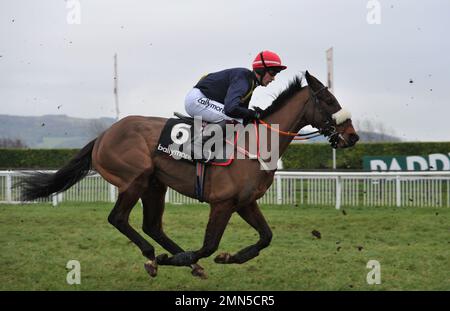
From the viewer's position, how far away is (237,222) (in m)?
10.1

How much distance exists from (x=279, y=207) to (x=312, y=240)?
3.82 meters

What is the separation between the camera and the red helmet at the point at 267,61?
17.2ft

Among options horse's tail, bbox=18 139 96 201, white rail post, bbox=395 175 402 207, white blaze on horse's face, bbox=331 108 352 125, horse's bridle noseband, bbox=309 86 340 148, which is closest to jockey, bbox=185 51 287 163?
horse's bridle noseband, bbox=309 86 340 148

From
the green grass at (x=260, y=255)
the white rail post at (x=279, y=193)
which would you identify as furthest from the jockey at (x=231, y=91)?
the white rail post at (x=279, y=193)

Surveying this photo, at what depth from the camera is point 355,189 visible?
39.8ft

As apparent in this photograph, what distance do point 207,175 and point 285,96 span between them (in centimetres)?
105

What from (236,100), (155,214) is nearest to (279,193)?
(155,214)

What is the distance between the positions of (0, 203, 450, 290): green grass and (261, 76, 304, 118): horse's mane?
5.46 feet

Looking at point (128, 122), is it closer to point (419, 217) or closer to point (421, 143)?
point (419, 217)

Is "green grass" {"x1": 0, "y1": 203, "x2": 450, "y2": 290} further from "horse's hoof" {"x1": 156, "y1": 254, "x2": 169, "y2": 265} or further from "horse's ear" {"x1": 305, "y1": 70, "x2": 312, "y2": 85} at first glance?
"horse's ear" {"x1": 305, "y1": 70, "x2": 312, "y2": 85}

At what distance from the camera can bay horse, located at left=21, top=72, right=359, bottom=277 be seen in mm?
5098

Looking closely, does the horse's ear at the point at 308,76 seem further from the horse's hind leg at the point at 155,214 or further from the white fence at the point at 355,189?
the white fence at the point at 355,189
